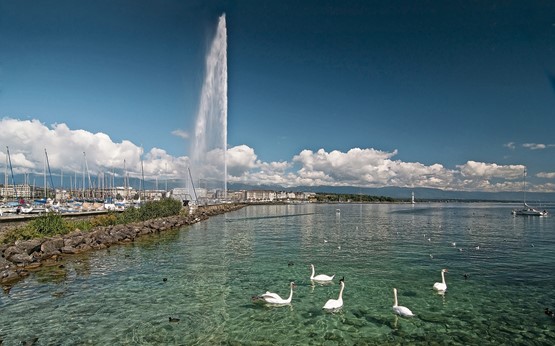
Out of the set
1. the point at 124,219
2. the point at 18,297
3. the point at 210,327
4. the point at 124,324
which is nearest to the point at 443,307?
the point at 210,327

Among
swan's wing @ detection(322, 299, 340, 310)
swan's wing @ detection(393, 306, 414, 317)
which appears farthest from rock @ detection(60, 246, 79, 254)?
swan's wing @ detection(393, 306, 414, 317)

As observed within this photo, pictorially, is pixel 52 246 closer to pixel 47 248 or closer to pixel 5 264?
pixel 47 248

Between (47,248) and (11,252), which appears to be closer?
(11,252)

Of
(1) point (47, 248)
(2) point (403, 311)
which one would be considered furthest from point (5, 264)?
(2) point (403, 311)

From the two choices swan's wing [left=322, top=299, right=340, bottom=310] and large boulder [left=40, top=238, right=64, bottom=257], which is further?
large boulder [left=40, top=238, right=64, bottom=257]

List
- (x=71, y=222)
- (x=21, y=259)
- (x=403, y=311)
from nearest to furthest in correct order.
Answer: (x=403, y=311) < (x=21, y=259) < (x=71, y=222)

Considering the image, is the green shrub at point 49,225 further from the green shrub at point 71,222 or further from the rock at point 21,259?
the rock at point 21,259

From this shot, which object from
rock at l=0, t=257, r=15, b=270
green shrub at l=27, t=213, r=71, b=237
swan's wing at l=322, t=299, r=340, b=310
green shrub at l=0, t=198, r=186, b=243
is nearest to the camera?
swan's wing at l=322, t=299, r=340, b=310

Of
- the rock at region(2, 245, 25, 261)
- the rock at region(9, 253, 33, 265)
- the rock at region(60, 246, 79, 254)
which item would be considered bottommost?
the rock at region(60, 246, 79, 254)

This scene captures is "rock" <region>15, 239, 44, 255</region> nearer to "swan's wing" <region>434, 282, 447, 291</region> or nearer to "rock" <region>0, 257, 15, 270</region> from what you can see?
"rock" <region>0, 257, 15, 270</region>

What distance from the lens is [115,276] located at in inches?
929

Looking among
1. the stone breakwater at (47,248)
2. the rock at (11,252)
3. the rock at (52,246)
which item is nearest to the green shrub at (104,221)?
the stone breakwater at (47,248)

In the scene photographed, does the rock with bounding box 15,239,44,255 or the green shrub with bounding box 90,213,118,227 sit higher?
the rock with bounding box 15,239,44,255

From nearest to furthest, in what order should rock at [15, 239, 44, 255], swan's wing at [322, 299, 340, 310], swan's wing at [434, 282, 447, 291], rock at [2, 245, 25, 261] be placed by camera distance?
swan's wing at [322, 299, 340, 310] → swan's wing at [434, 282, 447, 291] → rock at [2, 245, 25, 261] → rock at [15, 239, 44, 255]
